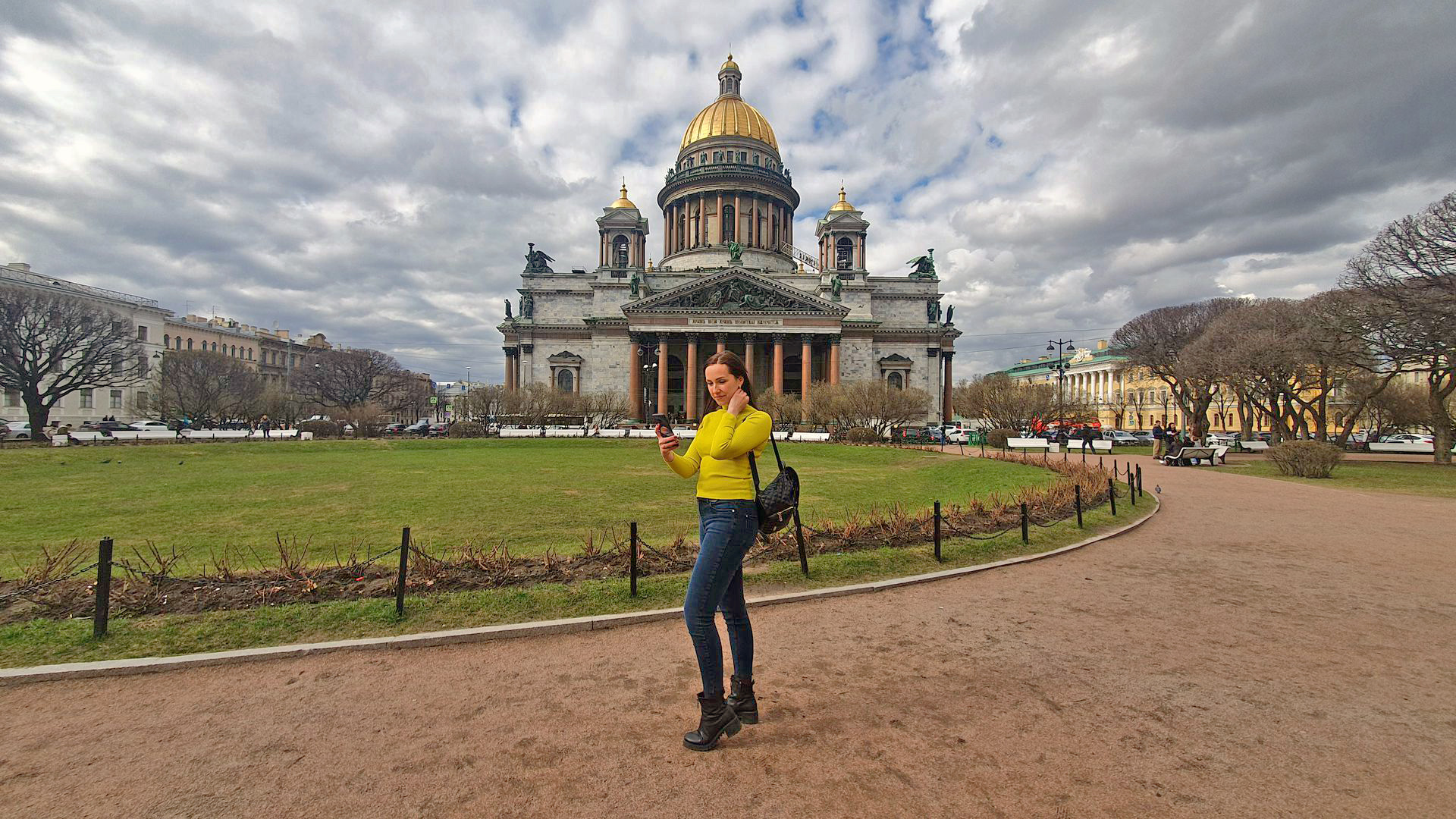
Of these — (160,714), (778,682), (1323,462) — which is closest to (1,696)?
(160,714)

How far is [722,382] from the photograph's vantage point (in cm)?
382

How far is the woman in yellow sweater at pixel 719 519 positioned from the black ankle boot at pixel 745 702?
2 centimetres

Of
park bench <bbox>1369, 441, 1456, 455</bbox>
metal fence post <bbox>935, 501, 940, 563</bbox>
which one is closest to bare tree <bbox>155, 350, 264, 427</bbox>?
metal fence post <bbox>935, 501, 940, 563</bbox>

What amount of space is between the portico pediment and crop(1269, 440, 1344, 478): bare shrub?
1414 inches

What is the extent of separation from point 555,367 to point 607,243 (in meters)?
16.2

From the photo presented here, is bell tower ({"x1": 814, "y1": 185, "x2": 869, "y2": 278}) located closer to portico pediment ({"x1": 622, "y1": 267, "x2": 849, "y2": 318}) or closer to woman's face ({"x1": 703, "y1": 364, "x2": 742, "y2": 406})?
portico pediment ({"x1": 622, "y1": 267, "x2": 849, "y2": 318})

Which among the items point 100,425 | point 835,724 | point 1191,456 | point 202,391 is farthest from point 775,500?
point 100,425

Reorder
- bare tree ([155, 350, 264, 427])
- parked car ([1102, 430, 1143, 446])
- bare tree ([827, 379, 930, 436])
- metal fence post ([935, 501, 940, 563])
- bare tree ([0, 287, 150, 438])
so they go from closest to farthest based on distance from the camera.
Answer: metal fence post ([935, 501, 940, 563]) < bare tree ([0, 287, 150, 438]) < bare tree ([827, 379, 930, 436]) < parked car ([1102, 430, 1143, 446]) < bare tree ([155, 350, 264, 427])

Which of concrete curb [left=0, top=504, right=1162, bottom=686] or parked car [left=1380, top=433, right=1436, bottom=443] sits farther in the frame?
parked car [left=1380, top=433, right=1436, bottom=443]

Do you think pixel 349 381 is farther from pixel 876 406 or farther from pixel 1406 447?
pixel 1406 447

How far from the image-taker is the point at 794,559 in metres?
8.05

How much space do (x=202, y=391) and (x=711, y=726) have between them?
64.0 m

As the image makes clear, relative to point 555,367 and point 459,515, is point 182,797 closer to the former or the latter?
point 459,515

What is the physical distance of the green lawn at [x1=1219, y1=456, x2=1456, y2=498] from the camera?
1775cm
